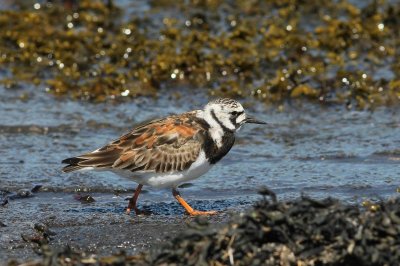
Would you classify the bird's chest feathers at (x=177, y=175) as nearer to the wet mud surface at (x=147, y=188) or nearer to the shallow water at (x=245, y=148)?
the wet mud surface at (x=147, y=188)

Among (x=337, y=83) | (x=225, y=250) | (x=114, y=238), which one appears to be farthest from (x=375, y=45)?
(x=225, y=250)

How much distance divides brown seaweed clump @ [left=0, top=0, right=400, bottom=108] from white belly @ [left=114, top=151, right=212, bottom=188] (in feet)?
8.39

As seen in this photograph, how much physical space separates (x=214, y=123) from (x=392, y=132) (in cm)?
197

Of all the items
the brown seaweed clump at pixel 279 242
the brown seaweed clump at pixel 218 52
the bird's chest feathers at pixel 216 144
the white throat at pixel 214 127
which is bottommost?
the brown seaweed clump at pixel 279 242

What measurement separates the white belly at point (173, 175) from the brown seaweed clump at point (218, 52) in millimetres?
2558

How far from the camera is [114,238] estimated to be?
5.17 m

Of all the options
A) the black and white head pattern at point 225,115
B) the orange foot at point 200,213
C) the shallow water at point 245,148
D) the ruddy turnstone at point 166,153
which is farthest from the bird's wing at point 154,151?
the shallow water at point 245,148

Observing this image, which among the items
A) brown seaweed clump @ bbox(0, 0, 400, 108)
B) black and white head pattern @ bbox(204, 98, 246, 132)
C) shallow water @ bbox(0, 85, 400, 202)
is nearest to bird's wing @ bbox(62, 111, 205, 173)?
black and white head pattern @ bbox(204, 98, 246, 132)

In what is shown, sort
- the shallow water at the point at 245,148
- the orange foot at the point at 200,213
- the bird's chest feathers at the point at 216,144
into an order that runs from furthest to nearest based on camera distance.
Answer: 1. the shallow water at the point at 245,148
2. the bird's chest feathers at the point at 216,144
3. the orange foot at the point at 200,213

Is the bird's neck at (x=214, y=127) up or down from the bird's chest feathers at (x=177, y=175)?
up

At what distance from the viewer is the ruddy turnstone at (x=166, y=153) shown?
5.73 m

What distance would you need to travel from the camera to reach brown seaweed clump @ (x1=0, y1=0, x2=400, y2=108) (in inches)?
327

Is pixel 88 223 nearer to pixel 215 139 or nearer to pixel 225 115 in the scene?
pixel 215 139

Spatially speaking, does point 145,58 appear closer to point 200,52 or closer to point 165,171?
point 200,52
